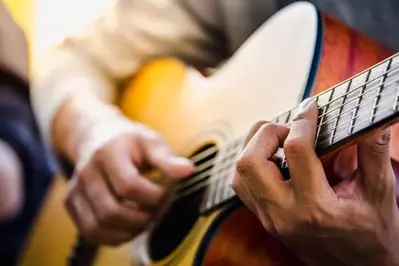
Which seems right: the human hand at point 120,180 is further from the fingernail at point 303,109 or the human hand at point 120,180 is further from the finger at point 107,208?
the fingernail at point 303,109

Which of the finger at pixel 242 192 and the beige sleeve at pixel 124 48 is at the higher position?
the beige sleeve at pixel 124 48

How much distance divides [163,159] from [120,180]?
59mm

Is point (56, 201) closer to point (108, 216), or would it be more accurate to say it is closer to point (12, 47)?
point (108, 216)

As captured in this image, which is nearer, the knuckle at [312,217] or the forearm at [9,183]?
the knuckle at [312,217]

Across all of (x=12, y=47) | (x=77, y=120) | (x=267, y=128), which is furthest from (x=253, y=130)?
(x=12, y=47)

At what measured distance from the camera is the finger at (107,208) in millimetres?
923

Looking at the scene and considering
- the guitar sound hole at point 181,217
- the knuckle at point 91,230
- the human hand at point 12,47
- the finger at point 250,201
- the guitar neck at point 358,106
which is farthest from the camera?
the human hand at point 12,47

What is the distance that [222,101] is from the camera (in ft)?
2.94

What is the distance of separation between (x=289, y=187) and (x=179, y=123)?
33cm

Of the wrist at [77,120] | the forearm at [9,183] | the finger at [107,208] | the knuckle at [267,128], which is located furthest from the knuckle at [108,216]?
the knuckle at [267,128]

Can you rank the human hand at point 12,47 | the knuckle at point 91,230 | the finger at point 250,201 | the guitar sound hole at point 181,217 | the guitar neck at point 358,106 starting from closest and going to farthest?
the guitar neck at point 358,106
the finger at point 250,201
the guitar sound hole at point 181,217
the knuckle at point 91,230
the human hand at point 12,47

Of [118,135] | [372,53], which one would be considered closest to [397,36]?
[372,53]

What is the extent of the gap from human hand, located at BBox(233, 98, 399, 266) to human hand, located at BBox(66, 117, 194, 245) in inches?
9.0

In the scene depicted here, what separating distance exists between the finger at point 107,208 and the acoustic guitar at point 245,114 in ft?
0.07
